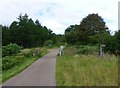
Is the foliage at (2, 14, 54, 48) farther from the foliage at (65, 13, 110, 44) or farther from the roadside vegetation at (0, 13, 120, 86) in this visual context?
the foliage at (65, 13, 110, 44)

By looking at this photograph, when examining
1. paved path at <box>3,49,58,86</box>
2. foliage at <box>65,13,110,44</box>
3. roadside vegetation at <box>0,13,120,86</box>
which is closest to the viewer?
paved path at <box>3,49,58,86</box>

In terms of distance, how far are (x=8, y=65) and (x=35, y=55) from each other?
14.9 meters

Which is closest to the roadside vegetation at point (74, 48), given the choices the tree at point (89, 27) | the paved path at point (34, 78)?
the tree at point (89, 27)

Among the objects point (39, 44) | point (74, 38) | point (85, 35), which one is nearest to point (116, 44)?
point (85, 35)

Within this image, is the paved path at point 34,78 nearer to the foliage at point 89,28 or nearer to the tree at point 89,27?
the foliage at point 89,28

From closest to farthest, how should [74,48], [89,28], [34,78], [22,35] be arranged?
[34,78], [74,48], [89,28], [22,35]

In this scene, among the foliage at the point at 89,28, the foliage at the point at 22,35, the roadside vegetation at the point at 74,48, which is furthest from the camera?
the foliage at the point at 22,35

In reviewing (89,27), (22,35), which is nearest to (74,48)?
(89,27)

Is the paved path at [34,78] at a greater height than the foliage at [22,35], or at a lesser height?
lesser

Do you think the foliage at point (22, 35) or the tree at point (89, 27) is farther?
the foliage at point (22, 35)

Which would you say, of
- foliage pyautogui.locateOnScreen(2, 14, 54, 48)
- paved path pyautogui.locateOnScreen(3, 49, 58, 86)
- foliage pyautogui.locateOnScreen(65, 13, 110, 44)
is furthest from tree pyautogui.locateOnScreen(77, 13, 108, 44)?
paved path pyautogui.locateOnScreen(3, 49, 58, 86)

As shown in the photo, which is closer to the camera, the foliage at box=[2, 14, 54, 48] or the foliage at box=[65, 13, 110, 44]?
the foliage at box=[65, 13, 110, 44]

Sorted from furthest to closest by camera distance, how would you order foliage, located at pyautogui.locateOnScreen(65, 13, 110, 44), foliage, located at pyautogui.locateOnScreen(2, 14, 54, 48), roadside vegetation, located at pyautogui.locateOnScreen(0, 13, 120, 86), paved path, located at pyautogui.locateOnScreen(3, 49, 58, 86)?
foliage, located at pyautogui.locateOnScreen(2, 14, 54, 48) → foliage, located at pyautogui.locateOnScreen(65, 13, 110, 44) → roadside vegetation, located at pyautogui.locateOnScreen(0, 13, 120, 86) → paved path, located at pyautogui.locateOnScreen(3, 49, 58, 86)

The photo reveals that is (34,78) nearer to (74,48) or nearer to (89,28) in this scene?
(74,48)
